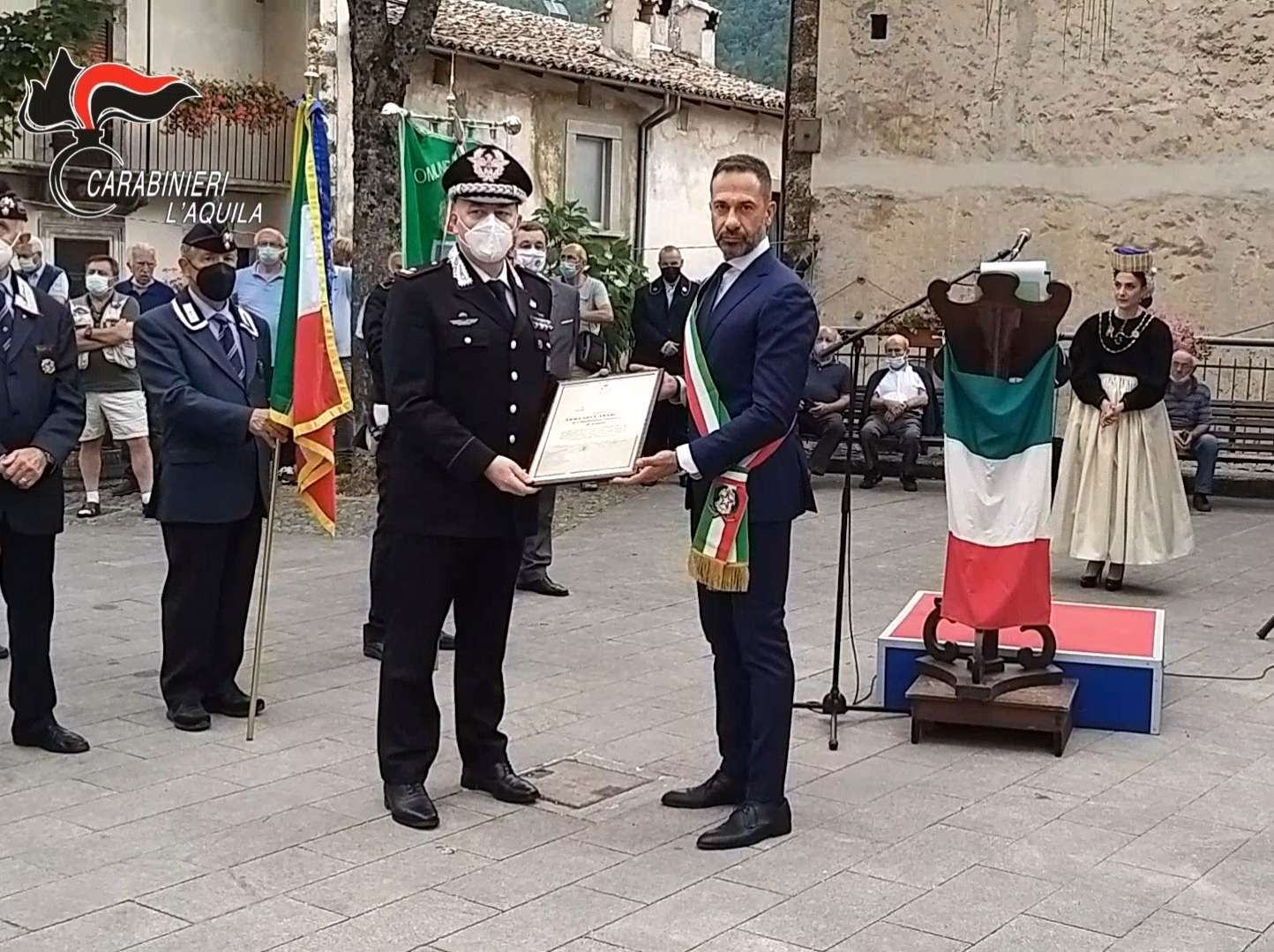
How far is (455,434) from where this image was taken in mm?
5164

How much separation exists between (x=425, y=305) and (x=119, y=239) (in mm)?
16065

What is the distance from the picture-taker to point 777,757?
531 cm

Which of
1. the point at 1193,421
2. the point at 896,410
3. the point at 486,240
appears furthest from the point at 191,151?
the point at 486,240

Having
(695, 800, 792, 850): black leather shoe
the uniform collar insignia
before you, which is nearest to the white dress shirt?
(695, 800, 792, 850): black leather shoe

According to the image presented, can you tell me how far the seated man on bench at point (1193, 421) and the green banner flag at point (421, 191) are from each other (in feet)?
20.0

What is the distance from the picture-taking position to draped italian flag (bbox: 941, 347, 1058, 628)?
6512mm

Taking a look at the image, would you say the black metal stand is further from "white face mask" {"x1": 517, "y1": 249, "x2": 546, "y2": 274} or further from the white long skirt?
"white face mask" {"x1": 517, "y1": 249, "x2": 546, "y2": 274}

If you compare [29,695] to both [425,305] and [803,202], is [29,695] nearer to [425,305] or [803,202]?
[425,305]

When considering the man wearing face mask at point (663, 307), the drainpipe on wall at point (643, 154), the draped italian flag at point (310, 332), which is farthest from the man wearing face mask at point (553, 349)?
the drainpipe on wall at point (643, 154)

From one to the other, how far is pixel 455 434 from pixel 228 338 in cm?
188

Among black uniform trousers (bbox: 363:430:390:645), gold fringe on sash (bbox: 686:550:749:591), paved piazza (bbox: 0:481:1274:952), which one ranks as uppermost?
gold fringe on sash (bbox: 686:550:749:591)

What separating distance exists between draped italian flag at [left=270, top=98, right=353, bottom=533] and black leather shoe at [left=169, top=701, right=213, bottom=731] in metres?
0.87

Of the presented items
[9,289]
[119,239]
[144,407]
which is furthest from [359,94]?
[9,289]

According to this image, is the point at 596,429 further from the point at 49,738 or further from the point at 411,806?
the point at 49,738
